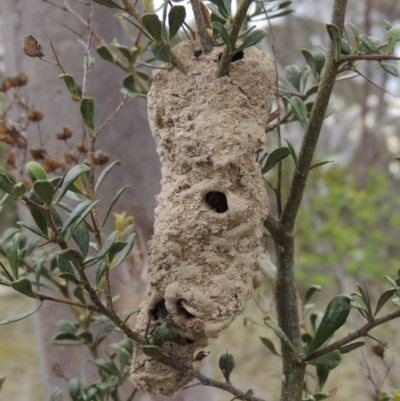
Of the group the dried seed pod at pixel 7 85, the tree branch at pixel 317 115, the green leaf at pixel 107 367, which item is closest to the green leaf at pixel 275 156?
the tree branch at pixel 317 115

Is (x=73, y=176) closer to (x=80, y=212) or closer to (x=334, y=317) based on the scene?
(x=80, y=212)

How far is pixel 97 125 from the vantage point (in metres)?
1.19

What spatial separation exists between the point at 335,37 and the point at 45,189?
0.33 metres

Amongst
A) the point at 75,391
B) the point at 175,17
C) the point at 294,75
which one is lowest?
the point at 75,391

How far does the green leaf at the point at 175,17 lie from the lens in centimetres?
53

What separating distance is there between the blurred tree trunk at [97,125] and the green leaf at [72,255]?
2.12 ft

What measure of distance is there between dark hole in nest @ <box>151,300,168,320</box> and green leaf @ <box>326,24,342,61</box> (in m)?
0.34

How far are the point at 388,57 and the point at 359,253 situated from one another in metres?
2.42

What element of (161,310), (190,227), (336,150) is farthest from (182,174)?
(336,150)

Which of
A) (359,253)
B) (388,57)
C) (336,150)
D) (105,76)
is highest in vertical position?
(336,150)

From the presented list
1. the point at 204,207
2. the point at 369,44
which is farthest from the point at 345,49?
the point at 204,207

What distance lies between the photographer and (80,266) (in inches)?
19.3

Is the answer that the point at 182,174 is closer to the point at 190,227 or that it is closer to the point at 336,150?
the point at 190,227

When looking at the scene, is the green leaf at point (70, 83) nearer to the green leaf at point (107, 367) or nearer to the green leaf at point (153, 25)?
the green leaf at point (153, 25)
